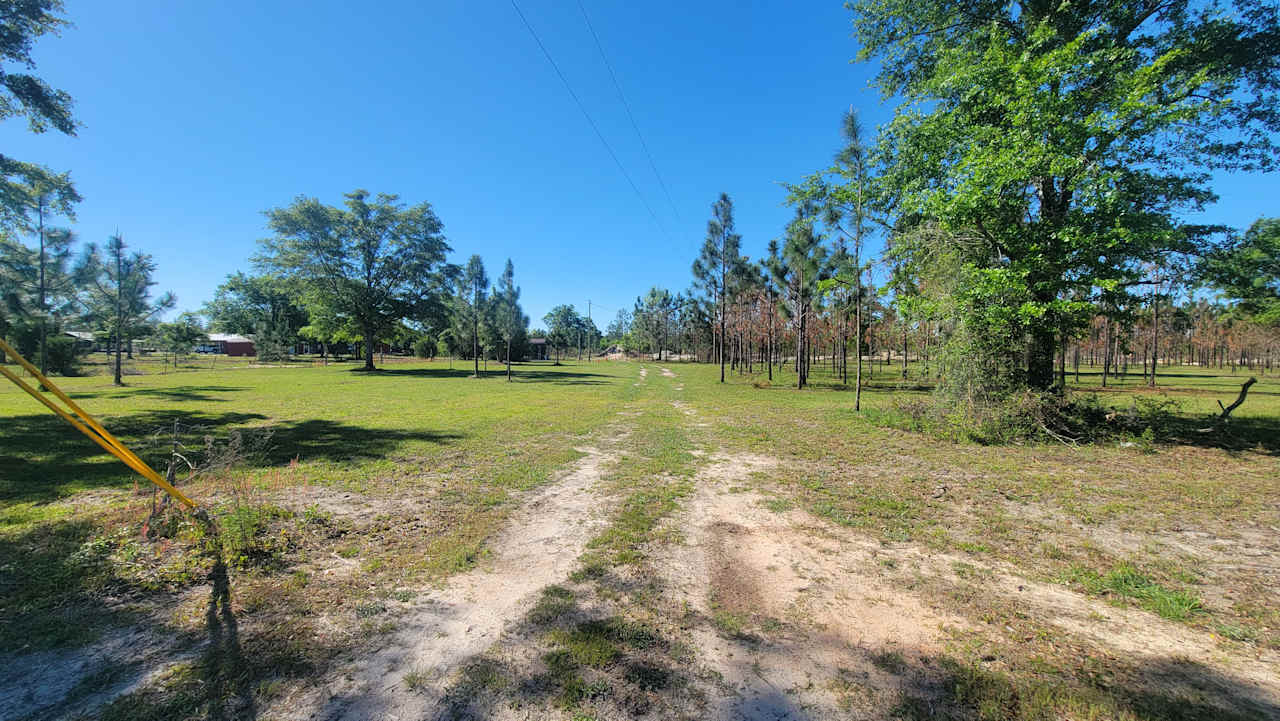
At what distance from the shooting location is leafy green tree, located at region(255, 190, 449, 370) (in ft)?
117

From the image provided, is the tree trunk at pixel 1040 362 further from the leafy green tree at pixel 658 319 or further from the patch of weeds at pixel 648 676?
the leafy green tree at pixel 658 319

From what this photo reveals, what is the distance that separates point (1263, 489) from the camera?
242 inches

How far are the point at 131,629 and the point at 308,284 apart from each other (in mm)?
41992

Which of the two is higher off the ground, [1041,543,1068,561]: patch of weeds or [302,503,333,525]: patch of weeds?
[1041,543,1068,561]: patch of weeds

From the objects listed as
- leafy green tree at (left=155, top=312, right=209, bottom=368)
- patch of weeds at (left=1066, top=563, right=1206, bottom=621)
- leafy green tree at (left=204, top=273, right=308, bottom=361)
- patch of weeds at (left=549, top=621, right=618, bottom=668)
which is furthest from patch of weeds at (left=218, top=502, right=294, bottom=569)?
leafy green tree at (left=204, top=273, right=308, bottom=361)

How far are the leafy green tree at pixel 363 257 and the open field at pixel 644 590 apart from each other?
3299 centimetres

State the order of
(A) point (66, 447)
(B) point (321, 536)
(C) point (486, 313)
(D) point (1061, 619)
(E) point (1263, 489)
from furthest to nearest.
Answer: (C) point (486, 313), (A) point (66, 447), (E) point (1263, 489), (B) point (321, 536), (D) point (1061, 619)

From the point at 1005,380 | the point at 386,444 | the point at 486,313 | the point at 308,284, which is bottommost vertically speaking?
the point at 386,444

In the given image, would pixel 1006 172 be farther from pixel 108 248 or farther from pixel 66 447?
pixel 108 248

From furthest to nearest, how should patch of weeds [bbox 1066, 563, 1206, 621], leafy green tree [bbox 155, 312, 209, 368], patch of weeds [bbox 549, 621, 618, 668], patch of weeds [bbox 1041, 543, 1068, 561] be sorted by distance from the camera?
leafy green tree [bbox 155, 312, 209, 368] < patch of weeds [bbox 1041, 543, 1068, 561] < patch of weeds [bbox 1066, 563, 1206, 621] < patch of weeds [bbox 549, 621, 618, 668]

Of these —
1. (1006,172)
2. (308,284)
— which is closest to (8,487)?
(1006,172)

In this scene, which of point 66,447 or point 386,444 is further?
point 386,444

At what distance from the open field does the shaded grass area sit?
3cm

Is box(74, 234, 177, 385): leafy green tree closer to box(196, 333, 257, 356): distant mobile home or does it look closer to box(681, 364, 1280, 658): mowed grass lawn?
box(681, 364, 1280, 658): mowed grass lawn
